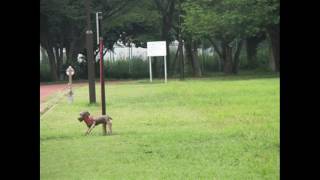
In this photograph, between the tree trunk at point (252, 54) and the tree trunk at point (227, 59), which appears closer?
the tree trunk at point (227, 59)

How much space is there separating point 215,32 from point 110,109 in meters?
21.9

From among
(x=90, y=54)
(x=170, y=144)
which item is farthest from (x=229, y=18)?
(x=170, y=144)

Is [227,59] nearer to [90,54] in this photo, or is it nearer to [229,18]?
[229,18]

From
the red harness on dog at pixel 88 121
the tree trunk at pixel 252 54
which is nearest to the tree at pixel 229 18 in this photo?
the tree trunk at pixel 252 54

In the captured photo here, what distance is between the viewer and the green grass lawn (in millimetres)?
7699

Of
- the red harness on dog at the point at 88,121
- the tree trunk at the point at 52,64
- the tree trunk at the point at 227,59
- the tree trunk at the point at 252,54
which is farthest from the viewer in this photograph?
the tree trunk at the point at 252,54

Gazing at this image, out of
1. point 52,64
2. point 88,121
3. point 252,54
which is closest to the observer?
point 88,121

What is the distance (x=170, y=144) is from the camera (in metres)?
9.98

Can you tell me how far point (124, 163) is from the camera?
8.34 meters

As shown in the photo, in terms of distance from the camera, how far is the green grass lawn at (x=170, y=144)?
7.70 m

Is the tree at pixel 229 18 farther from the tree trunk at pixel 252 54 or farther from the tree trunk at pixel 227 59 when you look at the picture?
the tree trunk at pixel 252 54

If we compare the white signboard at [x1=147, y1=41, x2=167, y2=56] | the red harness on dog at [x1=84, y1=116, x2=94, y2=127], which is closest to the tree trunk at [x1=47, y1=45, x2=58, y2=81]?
the white signboard at [x1=147, y1=41, x2=167, y2=56]
